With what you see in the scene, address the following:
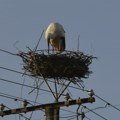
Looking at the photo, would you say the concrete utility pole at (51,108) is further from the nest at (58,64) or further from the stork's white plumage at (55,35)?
the stork's white plumage at (55,35)

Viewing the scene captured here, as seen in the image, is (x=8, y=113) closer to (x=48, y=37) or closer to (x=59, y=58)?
(x=59, y=58)

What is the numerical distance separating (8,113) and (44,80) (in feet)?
9.24

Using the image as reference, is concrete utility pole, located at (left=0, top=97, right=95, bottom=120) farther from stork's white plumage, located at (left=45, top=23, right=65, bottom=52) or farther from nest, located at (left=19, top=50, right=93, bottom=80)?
stork's white plumage, located at (left=45, top=23, right=65, bottom=52)

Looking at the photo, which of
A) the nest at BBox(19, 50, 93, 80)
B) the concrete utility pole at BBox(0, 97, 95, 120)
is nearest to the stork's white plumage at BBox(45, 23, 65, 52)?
the nest at BBox(19, 50, 93, 80)

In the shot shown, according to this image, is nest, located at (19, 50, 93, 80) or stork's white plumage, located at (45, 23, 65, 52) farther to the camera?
stork's white plumage, located at (45, 23, 65, 52)

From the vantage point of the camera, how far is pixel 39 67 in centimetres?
2584

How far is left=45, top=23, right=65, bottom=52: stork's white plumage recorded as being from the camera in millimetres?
28392

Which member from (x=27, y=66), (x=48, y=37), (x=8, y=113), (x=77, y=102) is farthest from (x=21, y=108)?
(x=48, y=37)

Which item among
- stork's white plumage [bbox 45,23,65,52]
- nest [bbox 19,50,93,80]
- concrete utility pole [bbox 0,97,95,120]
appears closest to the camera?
concrete utility pole [bbox 0,97,95,120]

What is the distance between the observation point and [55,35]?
94.2 ft

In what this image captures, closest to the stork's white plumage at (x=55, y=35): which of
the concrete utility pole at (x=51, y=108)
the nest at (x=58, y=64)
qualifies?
the nest at (x=58, y=64)

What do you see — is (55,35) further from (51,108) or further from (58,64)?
(51,108)

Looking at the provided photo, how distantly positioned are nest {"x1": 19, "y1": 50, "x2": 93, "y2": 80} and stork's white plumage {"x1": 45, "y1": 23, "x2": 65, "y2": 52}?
5.15ft

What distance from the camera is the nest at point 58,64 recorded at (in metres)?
25.8
